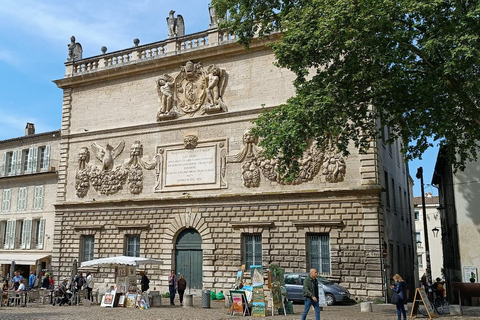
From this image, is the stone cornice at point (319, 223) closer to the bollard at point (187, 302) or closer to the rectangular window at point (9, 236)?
the bollard at point (187, 302)

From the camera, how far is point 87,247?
85.3 feet

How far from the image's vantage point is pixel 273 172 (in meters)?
21.5

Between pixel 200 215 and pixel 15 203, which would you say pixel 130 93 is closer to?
pixel 200 215

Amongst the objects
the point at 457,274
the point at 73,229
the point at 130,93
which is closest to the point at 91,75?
the point at 130,93

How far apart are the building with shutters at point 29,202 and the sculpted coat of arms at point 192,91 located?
9.65 meters

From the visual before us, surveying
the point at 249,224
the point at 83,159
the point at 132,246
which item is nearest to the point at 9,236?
the point at 83,159

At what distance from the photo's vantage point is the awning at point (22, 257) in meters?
29.1

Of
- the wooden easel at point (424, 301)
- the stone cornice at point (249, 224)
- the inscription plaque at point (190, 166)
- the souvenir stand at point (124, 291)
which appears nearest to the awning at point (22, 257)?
the inscription plaque at point (190, 166)

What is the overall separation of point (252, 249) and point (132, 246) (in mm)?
6529

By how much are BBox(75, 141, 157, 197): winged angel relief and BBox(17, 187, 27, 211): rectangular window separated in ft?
22.1

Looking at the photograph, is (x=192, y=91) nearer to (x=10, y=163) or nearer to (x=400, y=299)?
(x=400, y=299)

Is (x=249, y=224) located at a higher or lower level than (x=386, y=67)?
lower

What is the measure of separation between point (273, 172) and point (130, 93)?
9.53 metres

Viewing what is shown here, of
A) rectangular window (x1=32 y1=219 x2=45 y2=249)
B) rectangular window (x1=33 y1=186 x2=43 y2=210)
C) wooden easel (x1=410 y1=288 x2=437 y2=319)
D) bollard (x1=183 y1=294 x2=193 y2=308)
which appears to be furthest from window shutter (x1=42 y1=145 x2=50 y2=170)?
wooden easel (x1=410 y1=288 x2=437 y2=319)
